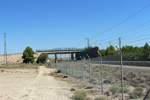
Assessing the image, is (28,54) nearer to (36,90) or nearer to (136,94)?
(36,90)

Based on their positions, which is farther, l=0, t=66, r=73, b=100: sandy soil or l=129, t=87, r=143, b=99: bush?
l=0, t=66, r=73, b=100: sandy soil

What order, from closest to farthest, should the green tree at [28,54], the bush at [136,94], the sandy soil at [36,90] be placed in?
the bush at [136,94]
the sandy soil at [36,90]
the green tree at [28,54]

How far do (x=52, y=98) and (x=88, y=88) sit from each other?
11.7 ft

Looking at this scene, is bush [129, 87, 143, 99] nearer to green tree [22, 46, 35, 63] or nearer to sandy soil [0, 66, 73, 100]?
sandy soil [0, 66, 73, 100]

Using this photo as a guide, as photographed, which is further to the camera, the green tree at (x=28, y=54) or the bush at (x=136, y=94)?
the green tree at (x=28, y=54)

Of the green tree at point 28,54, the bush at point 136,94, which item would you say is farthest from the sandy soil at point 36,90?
the green tree at point 28,54

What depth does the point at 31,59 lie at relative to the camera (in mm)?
99312

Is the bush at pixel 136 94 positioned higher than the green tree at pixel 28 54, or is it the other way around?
the green tree at pixel 28 54

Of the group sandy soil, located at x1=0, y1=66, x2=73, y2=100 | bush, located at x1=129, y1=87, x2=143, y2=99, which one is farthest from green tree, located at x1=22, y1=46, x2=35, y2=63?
bush, located at x1=129, y1=87, x2=143, y2=99

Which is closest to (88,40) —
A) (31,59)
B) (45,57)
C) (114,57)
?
(45,57)

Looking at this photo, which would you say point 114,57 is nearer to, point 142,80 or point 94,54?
point 142,80

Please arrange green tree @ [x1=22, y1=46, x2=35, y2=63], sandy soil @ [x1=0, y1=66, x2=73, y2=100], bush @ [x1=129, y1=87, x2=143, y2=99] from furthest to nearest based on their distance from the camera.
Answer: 1. green tree @ [x1=22, y1=46, x2=35, y2=63]
2. sandy soil @ [x1=0, y1=66, x2=73, y2=100]
3. bush @ [x1=129, y1=87, x2=143, y2=99]

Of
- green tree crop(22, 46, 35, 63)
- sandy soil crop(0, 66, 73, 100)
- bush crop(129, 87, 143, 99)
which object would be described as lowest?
sandy soil crop(0, 66, 73, 100)

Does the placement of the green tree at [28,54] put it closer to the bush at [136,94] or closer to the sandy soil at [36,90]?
the sandy soil at [36,90]
